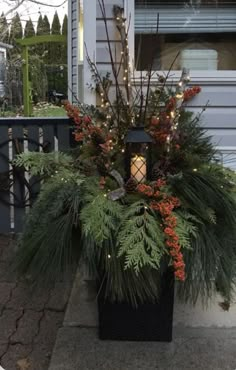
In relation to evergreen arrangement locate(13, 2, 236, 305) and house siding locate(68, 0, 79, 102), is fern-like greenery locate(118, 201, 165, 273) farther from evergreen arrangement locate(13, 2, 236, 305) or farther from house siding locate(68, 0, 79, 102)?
house siding locate(68, 0, 79, 102)

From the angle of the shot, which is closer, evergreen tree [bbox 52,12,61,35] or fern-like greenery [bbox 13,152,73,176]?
fern-like greenery [bbox 13,152,73,176]

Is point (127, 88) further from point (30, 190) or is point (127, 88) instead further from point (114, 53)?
point (30, 190)

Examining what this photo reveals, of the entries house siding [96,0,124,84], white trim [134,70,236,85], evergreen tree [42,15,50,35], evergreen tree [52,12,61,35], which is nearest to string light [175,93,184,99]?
white trim [134,70,236,85]

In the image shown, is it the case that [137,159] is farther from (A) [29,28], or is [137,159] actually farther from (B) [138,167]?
(A) [29,28]

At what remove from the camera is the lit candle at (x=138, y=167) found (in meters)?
2.52

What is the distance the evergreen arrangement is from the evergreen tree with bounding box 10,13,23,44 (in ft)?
53.2

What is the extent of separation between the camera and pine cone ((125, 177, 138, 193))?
2.50 m

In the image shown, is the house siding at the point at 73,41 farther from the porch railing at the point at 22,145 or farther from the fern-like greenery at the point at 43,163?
the fern-like greenery at the point at 43,163

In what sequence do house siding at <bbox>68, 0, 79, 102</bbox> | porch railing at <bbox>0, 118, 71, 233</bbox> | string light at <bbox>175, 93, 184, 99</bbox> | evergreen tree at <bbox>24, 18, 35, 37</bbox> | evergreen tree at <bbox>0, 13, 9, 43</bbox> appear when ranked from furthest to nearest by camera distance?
evergreen tree at <bbox>0, 13, 9, 43</bbox>, evergreen tree at <bbox>24, 18, 35, 37</bbox>, house siding at <bbox>68, 0, 79, 102</bbox>, porch railing at <bbox>0, 118, 71, 233</bbox>, string light at <bbox>175, 93, 184, 99</bbox>

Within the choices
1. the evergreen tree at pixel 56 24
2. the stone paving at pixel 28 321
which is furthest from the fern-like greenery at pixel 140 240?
the evergreen tree at pixel 56 24

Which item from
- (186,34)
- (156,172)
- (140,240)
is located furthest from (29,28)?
(140,240)

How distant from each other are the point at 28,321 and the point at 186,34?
2.07 m

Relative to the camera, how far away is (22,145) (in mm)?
4332

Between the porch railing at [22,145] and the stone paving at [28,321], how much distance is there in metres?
0.82
